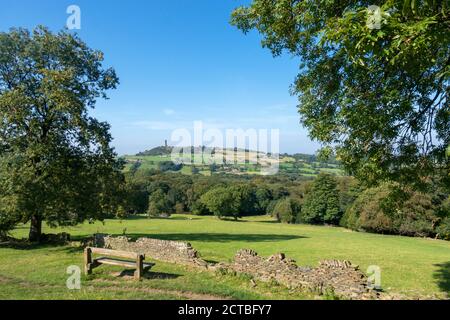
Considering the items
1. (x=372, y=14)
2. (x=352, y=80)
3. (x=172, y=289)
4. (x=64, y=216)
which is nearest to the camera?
(x=372, y=14)

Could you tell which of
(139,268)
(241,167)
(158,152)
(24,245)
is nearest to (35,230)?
(24,245)

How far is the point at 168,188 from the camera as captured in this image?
111688 millimetres

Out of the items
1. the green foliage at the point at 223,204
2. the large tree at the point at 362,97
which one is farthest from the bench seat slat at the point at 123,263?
the green foliage at the point at 223,204

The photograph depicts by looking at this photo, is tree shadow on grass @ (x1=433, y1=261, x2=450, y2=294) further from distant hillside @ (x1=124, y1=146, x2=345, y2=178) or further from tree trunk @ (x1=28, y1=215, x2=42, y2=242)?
distant hillside @ (x1=124, y1=146, x2=345, y2=178)

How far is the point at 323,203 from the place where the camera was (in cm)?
8106

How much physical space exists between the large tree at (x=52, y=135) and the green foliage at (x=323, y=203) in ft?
208

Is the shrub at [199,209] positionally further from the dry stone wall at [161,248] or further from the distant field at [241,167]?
the dry stone wall at [161,248]

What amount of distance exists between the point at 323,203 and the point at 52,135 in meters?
67.7

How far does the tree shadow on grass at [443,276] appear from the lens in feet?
50.9

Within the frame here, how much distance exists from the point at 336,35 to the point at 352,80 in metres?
4.79

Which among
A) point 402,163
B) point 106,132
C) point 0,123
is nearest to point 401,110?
point 402,163

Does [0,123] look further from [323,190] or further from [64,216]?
[323,190]

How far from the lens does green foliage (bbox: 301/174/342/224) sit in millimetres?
80625

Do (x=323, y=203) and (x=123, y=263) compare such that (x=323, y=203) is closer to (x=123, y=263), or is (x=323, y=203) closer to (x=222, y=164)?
(x=123, y=263)
